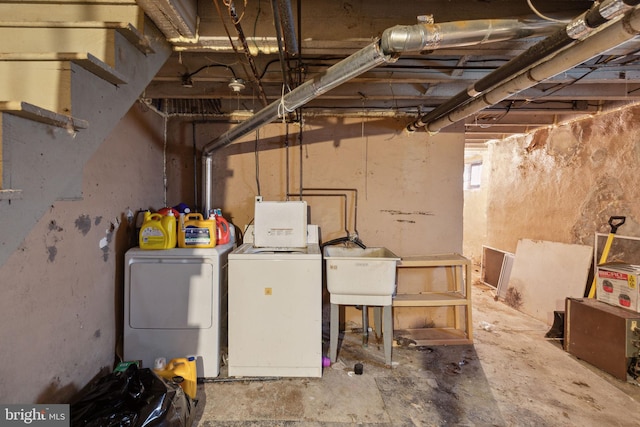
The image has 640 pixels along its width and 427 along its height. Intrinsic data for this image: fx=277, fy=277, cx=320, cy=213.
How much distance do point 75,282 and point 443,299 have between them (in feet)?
8.69

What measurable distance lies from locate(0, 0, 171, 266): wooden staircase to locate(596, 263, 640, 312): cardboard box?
11.2 ft

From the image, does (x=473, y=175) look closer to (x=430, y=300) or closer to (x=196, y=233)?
(x=430, y=300)

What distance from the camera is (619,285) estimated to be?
2170mm

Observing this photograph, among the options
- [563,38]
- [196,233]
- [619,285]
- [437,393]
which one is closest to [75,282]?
[196,233]

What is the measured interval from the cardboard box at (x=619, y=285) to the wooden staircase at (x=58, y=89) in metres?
3.43

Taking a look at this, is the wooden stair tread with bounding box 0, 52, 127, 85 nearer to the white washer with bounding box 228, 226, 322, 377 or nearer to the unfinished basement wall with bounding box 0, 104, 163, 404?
the unfinished basement wall with bounding box 0, 104, 163, 404

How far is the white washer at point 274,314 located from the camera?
1.93 m

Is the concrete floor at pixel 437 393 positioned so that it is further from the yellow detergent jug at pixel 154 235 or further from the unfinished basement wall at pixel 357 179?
the yellow detergent jug at pixel 154 235

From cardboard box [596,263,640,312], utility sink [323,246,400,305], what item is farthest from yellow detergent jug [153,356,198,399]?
cardboard box [596,263,640,312]

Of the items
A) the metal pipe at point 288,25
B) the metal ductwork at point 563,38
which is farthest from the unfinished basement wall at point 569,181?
the metal pipe at point 288,25

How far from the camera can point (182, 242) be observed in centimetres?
205

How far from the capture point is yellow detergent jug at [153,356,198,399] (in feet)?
5.57

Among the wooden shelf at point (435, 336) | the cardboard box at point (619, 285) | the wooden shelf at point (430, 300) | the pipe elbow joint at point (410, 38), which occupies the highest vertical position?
the pipe elbow joint at point (410, 38)

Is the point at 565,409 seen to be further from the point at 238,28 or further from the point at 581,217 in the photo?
the point at 238,28
